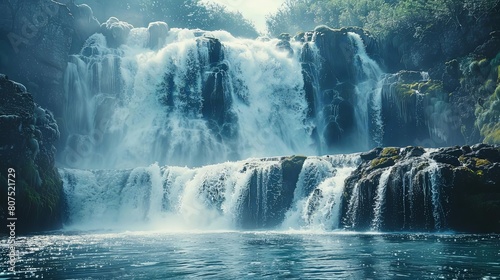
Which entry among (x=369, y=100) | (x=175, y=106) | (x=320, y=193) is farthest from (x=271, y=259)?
(x=369, y=100)

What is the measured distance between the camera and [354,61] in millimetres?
52500

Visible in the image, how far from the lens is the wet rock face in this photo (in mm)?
23281

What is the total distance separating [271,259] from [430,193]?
12803 millimetres

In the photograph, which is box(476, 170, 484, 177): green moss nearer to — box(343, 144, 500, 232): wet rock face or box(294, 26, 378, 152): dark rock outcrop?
box(343, 144, 500, 232): wet rock face

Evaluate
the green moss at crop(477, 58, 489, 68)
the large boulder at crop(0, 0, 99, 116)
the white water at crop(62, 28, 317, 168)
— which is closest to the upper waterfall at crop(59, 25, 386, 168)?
the white water at crop(62, 28, 317, 168)

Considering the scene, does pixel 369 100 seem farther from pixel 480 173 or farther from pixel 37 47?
pixel 37 47

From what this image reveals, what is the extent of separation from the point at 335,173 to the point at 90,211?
18139 millimetres

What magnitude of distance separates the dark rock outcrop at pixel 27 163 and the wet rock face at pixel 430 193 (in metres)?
18.8

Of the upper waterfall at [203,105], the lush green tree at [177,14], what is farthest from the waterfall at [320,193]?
the lush green tree at [177,14]

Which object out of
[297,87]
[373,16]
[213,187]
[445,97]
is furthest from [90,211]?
[373,16]

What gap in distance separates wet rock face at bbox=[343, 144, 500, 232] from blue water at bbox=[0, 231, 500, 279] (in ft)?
9.34

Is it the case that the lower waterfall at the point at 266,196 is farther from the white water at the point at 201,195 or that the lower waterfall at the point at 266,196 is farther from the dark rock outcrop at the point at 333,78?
the dark rock outcrop at the point at 333,78

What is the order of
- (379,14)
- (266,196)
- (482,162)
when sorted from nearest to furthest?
(482,162)
(266,196)
(379,14)

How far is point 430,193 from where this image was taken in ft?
78.4
